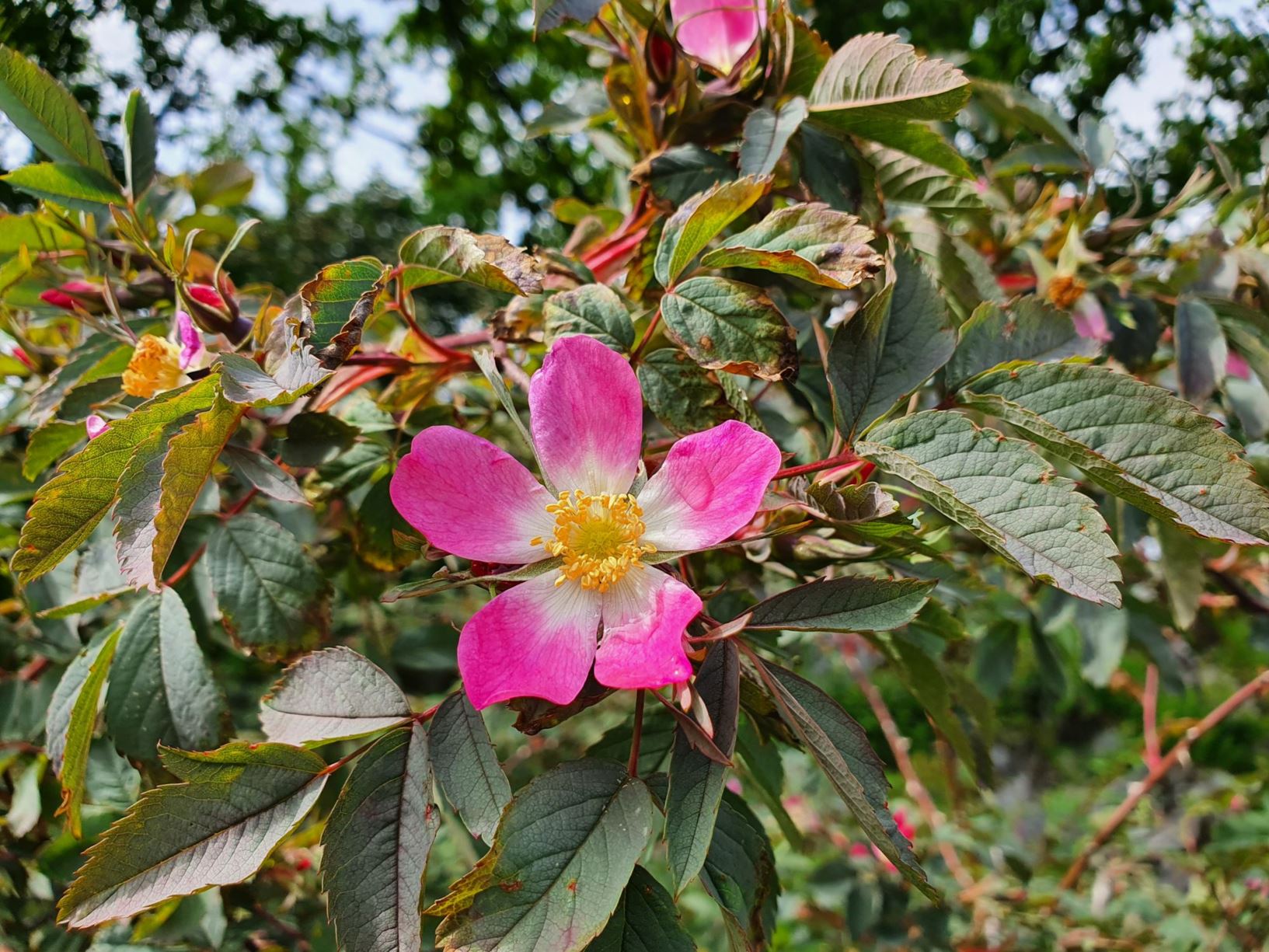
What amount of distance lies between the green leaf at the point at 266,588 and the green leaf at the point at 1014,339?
0.56 m

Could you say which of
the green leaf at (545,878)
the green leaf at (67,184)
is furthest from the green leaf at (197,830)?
the green leaf at (67,184)

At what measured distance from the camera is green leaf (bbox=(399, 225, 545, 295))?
0.57 meters

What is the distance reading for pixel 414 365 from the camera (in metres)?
0.74

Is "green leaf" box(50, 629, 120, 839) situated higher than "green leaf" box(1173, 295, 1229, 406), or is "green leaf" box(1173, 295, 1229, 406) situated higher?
"green leaf" box(1173, 295, 1229, 406)

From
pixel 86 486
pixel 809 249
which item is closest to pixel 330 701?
pixel 86 486

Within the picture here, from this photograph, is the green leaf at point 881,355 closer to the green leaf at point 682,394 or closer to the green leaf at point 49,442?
the green leaf at point 682,394

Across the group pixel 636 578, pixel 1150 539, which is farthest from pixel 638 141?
pixel 1150 539

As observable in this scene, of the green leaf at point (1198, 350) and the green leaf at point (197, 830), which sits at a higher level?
the green leaf at point (1198, 350)

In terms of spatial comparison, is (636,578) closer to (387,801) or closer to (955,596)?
(387,801)

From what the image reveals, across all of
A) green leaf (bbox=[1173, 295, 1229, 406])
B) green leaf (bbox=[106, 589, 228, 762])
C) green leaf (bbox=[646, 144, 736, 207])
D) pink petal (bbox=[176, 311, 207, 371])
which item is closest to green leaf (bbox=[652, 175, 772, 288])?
green leaf (bbox=[646, 144, 736, 207])

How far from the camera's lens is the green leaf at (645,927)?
0.52m

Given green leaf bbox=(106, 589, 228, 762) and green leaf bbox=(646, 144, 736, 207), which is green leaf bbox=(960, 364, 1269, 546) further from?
green leaf bbox=(106, 589, 228, 762)

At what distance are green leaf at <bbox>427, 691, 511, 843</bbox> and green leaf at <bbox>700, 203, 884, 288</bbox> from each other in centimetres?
34

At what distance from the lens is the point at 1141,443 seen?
57 centimetres
